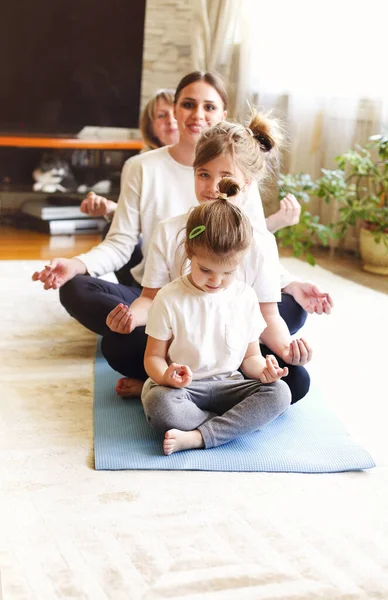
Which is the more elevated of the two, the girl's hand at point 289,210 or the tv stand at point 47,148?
the girl's hand at point 289,210

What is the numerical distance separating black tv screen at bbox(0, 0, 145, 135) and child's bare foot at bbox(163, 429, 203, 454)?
3006 millimetres

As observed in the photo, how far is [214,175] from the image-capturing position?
6.17ft

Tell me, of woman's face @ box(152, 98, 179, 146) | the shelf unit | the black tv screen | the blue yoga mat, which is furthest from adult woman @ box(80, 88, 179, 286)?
the black tv screen

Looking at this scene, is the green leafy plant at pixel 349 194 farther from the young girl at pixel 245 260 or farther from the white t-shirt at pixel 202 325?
the white t-shirt at pixel 202 325

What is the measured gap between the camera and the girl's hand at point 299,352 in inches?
69.8

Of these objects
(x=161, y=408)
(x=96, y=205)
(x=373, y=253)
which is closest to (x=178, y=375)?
(x=161, y=408)

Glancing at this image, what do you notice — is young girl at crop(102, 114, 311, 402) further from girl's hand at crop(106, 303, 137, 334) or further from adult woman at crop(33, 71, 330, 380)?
adult woman at crop(33, 71, 330, 380)

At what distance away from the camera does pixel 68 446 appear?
1735 mm

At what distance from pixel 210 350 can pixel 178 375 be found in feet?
0.40

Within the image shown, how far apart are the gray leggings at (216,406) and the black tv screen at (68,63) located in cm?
290

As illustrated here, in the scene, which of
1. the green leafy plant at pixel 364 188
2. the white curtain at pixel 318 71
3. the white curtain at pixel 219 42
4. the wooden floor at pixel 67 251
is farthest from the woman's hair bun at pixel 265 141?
the white curtain at pixel 219 42

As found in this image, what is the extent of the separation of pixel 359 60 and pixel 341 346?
1.84m

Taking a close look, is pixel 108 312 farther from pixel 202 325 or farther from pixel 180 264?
pixel 202 325

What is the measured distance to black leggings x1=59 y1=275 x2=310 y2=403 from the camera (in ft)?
6.57
